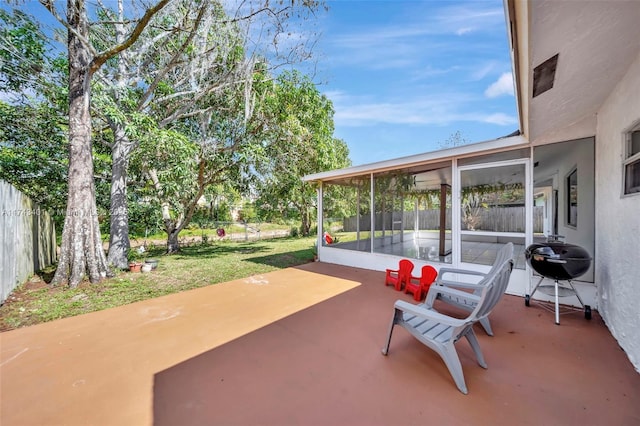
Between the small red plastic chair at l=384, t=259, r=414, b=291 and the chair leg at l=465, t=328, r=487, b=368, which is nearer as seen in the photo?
the chair leg at l=465, t=328, r=487, b=368

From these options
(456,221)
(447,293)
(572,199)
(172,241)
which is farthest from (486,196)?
(172,241)

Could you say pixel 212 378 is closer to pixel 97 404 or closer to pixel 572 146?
pixel 97 404

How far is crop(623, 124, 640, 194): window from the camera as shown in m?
2.50

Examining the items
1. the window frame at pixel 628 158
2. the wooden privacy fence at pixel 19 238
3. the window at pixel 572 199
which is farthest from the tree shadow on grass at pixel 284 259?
the window at pixel 572 199

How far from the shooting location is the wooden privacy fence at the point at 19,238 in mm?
4238

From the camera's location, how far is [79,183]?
5355mm

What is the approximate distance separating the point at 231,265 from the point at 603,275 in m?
7.50

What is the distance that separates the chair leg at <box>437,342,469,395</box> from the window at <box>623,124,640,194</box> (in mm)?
2347

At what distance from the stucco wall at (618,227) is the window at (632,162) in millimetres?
89

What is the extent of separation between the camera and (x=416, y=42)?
7551 mm

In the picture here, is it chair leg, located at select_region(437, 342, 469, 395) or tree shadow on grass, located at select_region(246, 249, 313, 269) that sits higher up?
chair leg, located at select_region(437, 342, 469, 395)

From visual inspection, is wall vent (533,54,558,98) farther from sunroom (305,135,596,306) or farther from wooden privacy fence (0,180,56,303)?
wooden privacy fence (0,180,56,303)

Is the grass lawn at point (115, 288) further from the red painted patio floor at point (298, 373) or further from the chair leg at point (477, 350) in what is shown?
the chair leg at point (477, 350)

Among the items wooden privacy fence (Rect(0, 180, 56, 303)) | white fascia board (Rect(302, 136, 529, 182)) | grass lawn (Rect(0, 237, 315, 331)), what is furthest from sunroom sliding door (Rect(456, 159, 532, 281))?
wooden privacy fence (Rect(0, 180, 56, 303))
